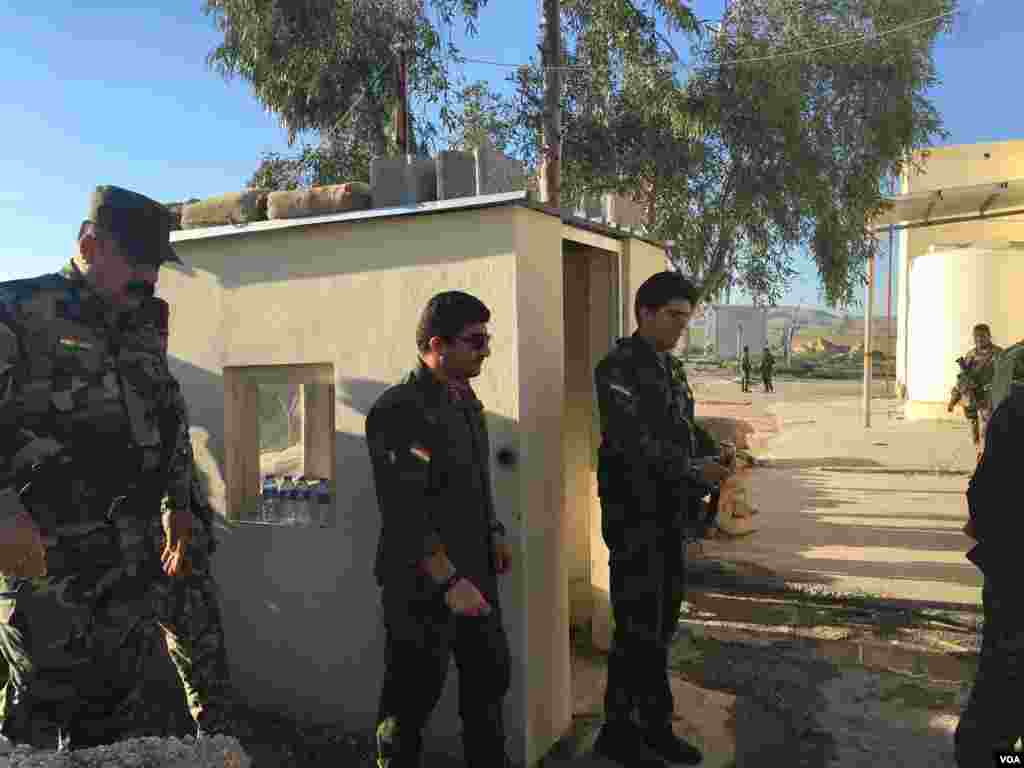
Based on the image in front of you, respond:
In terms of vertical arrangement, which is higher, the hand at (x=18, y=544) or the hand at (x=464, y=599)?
the hand at (x=18, y=544)

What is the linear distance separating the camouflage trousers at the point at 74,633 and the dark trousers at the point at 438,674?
781mm

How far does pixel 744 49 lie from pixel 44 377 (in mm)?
9576

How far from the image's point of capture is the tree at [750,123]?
30.4ft

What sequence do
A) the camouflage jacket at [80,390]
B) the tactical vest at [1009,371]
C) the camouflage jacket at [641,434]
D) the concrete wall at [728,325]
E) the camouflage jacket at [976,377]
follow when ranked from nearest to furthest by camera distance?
1. the camouflage jacket at [80,390]
2. the camouflage jacket at [641,434]
3. the tactical vest at [1009,371]
4. the camouflage jacket at [976,377]
5. the concrete wall at [728,325]

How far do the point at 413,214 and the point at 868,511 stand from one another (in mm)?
7159

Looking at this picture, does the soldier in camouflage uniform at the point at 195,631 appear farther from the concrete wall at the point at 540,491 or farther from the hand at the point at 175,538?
the concrete wall at the point at 540,491

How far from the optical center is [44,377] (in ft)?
7.06

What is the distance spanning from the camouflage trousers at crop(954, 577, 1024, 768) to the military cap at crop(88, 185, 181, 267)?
2965mm

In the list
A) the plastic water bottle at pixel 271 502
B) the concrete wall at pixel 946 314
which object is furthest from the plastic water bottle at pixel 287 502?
the concrete wall at pixel 946 314

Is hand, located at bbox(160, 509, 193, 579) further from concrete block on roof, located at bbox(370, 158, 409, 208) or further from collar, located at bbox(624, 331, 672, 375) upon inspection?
collar, located at bbox(624, 331, 672, 375)

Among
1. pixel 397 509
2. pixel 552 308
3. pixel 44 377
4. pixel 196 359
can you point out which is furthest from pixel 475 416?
pixel 196 359

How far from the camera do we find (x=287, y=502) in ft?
12.1

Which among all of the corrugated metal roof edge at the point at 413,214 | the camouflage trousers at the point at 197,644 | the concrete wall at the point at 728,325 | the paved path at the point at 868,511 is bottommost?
the paved path at the point at 868,511

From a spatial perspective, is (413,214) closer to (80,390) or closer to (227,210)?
(227,210)
